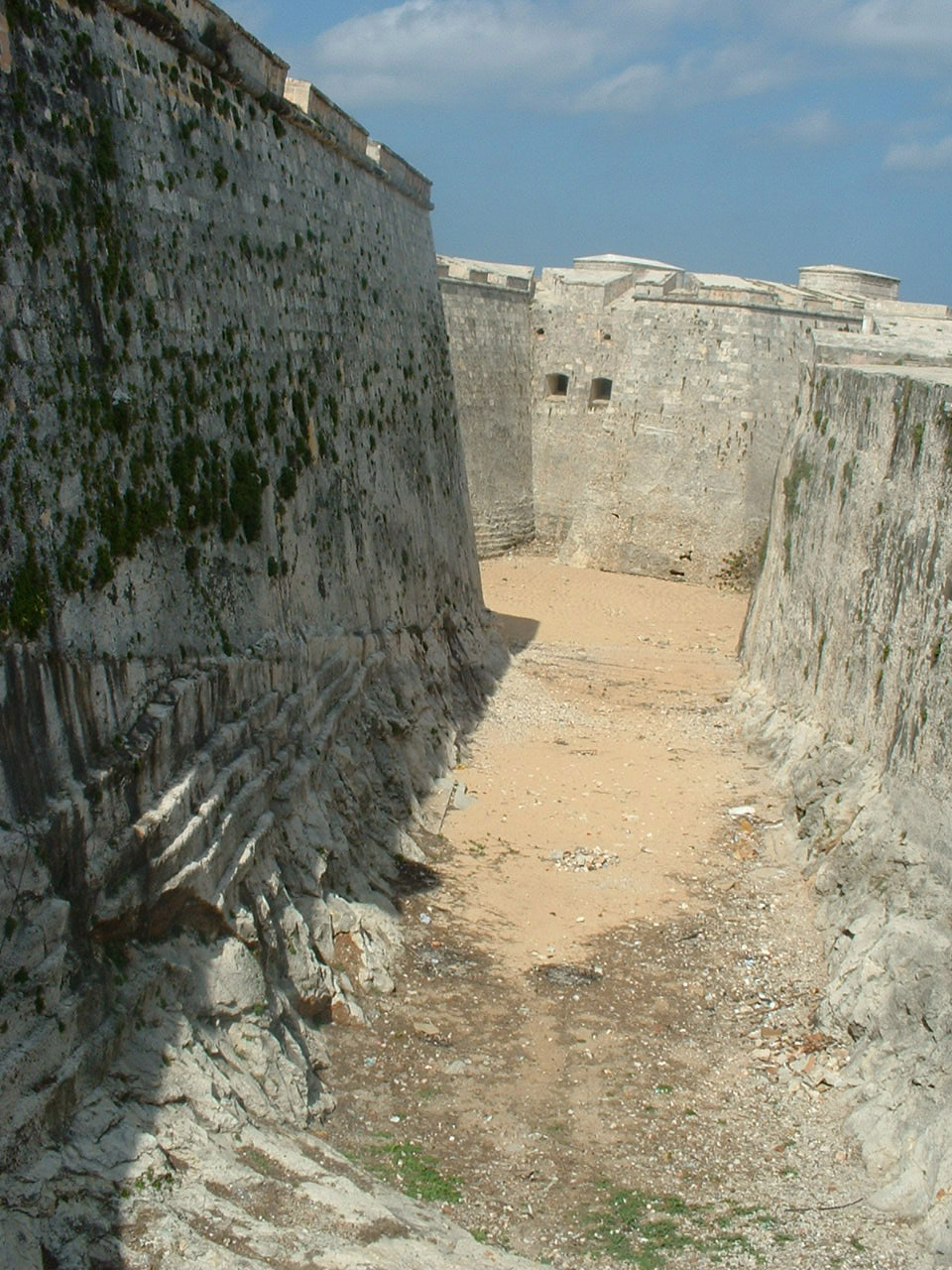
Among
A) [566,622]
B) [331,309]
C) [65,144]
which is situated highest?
[65,144]

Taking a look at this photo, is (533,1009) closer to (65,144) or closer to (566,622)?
(65,144)

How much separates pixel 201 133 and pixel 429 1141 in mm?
7273

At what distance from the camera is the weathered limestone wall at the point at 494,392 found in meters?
26.1

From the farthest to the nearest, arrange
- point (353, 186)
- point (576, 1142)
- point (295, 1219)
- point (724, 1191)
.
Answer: point (353, 186) → point (576, 1142) → point (724, 1191) → point (295, 1219)

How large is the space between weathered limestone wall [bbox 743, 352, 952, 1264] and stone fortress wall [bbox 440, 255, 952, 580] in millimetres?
8999

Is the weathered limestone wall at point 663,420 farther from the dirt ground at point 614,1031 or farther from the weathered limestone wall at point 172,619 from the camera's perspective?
the weathered limestone wall at point 172,619

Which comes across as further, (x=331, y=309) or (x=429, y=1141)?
(x=331, y=309)

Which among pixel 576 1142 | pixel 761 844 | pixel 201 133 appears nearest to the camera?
pixel 576 1142

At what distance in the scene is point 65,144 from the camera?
7312 millimetres

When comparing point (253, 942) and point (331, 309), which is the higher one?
point (331, 309)

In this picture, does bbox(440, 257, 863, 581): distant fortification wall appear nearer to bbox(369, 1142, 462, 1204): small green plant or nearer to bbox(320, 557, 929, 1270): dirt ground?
bbox(320, 557, 929, 1270): dirt ground

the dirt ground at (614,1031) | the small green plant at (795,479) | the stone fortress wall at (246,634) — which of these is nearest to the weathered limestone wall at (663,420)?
the stone fortress wall at (246,634)

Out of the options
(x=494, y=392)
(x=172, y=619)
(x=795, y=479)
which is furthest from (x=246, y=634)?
(x=494, y=392)

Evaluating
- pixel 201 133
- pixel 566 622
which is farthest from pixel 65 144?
pixel 566 622
